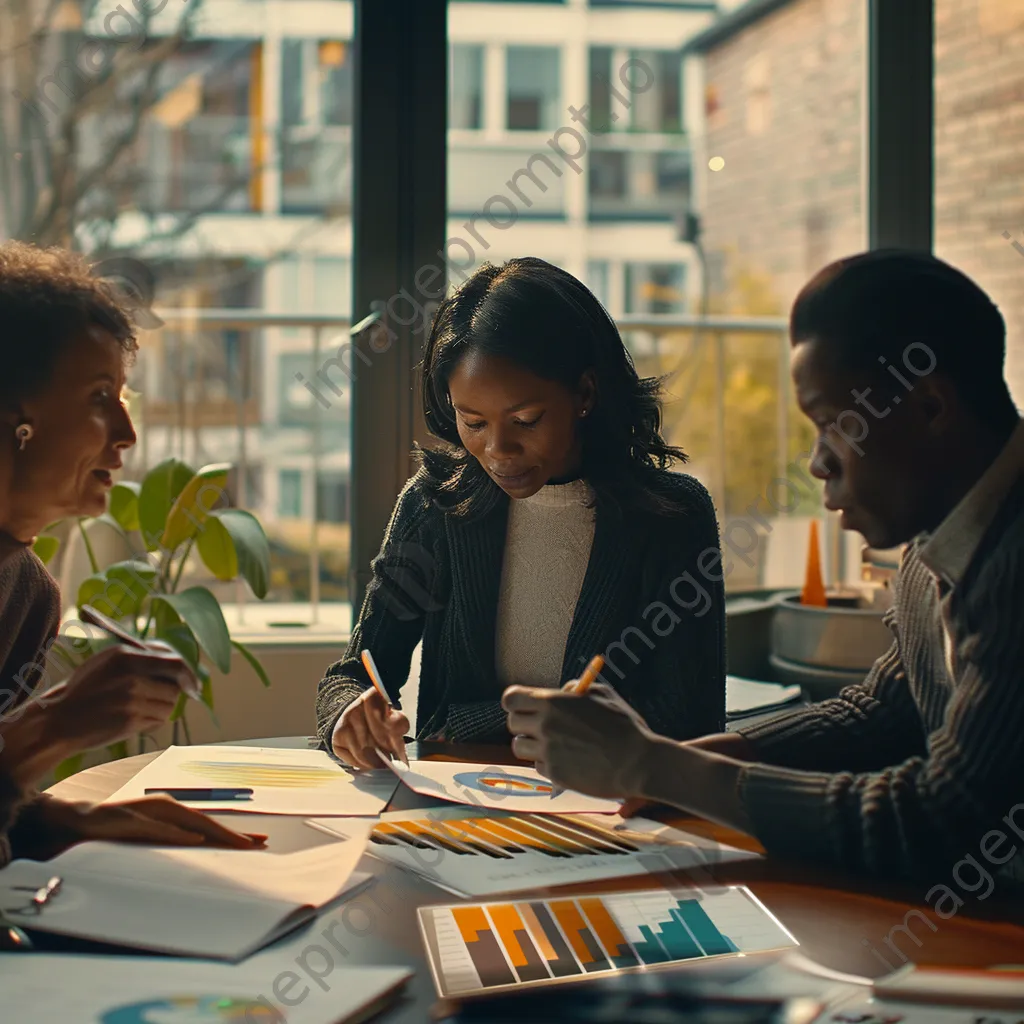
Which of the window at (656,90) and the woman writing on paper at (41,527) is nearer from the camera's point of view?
the woman writing on paper at (41,527)

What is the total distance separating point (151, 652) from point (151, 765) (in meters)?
0.30

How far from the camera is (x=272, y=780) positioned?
129cm

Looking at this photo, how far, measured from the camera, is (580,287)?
1715mm

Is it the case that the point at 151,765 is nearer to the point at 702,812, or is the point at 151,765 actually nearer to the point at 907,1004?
the point at 702,812

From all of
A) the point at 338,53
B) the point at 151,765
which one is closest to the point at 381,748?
the point at 151,765

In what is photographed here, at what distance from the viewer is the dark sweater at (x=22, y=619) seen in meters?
1.32

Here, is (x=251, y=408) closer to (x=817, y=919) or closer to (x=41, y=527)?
(x=41, y=527)

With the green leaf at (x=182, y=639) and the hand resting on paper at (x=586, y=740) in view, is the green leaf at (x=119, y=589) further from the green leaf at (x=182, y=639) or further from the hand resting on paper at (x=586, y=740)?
the hand resting on paper at (x=586, y=740)

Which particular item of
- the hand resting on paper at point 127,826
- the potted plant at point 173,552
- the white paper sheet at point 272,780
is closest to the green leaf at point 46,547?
the potted plant at point 173,552

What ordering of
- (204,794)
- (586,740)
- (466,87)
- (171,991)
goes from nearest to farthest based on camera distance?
1. (171,991)
2. (586,740)
3. (204,794)
4. (466,87)

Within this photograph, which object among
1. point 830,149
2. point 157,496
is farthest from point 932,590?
point 830,149

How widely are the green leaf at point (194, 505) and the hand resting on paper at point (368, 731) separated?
103cm

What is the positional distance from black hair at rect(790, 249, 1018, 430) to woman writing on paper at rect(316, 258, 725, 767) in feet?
1.96

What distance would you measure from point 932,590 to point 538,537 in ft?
2.37
